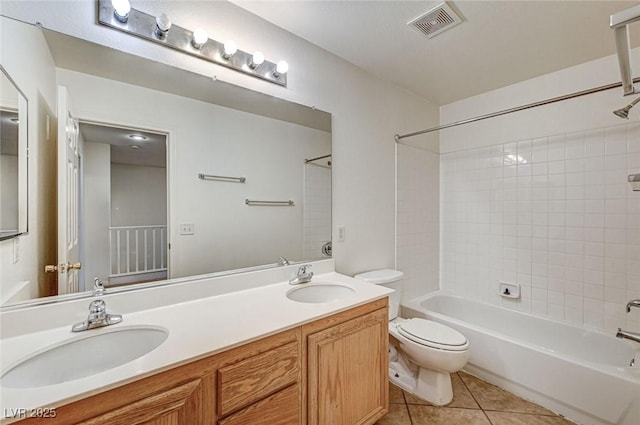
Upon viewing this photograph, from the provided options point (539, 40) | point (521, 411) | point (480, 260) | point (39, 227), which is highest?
point (539, 40)

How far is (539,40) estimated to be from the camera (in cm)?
180

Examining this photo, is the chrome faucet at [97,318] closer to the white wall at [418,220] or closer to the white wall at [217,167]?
the white wall at [217,167]

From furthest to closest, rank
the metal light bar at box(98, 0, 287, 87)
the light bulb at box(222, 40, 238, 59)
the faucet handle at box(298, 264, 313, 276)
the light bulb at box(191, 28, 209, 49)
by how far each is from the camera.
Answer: the faucet handle at box(298, 264, 313, 276) → the light bulb at box(222, 40, 238, 59) → the light bulb at box(191, 28, 209, 49) → the metal light bar at box(98, 0, 287, 87)

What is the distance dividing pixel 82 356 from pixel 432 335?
1.81m

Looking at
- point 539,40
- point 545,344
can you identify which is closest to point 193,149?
point 539,40

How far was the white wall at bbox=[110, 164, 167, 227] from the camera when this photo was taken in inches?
48.6

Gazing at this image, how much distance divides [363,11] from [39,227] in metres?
1.87

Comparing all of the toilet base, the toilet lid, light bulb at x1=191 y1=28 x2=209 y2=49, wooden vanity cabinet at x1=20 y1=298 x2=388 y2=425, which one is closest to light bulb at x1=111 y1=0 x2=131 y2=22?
light bulb at x1=191 y1=28 x2=209 y2=49

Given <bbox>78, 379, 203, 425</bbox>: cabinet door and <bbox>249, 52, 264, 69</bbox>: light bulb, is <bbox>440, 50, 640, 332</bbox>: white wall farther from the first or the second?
<bbox>78, 379, 203, 425</bbox>: cabinet door

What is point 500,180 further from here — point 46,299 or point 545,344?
point 46,299

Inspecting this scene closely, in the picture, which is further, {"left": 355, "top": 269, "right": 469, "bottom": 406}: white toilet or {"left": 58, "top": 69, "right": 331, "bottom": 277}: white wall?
{"left": 355, "top": 269, "right": 469, "bottom": 406}: white toilet

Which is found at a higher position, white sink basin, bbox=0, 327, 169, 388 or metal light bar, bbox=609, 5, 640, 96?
metal light bar, bbox=609, 5, 640, 96

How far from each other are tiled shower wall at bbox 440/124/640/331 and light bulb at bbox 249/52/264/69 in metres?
2.17

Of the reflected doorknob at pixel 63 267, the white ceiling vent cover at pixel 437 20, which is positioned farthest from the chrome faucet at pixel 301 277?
the white ceiling vent cover at pixel 437 20
